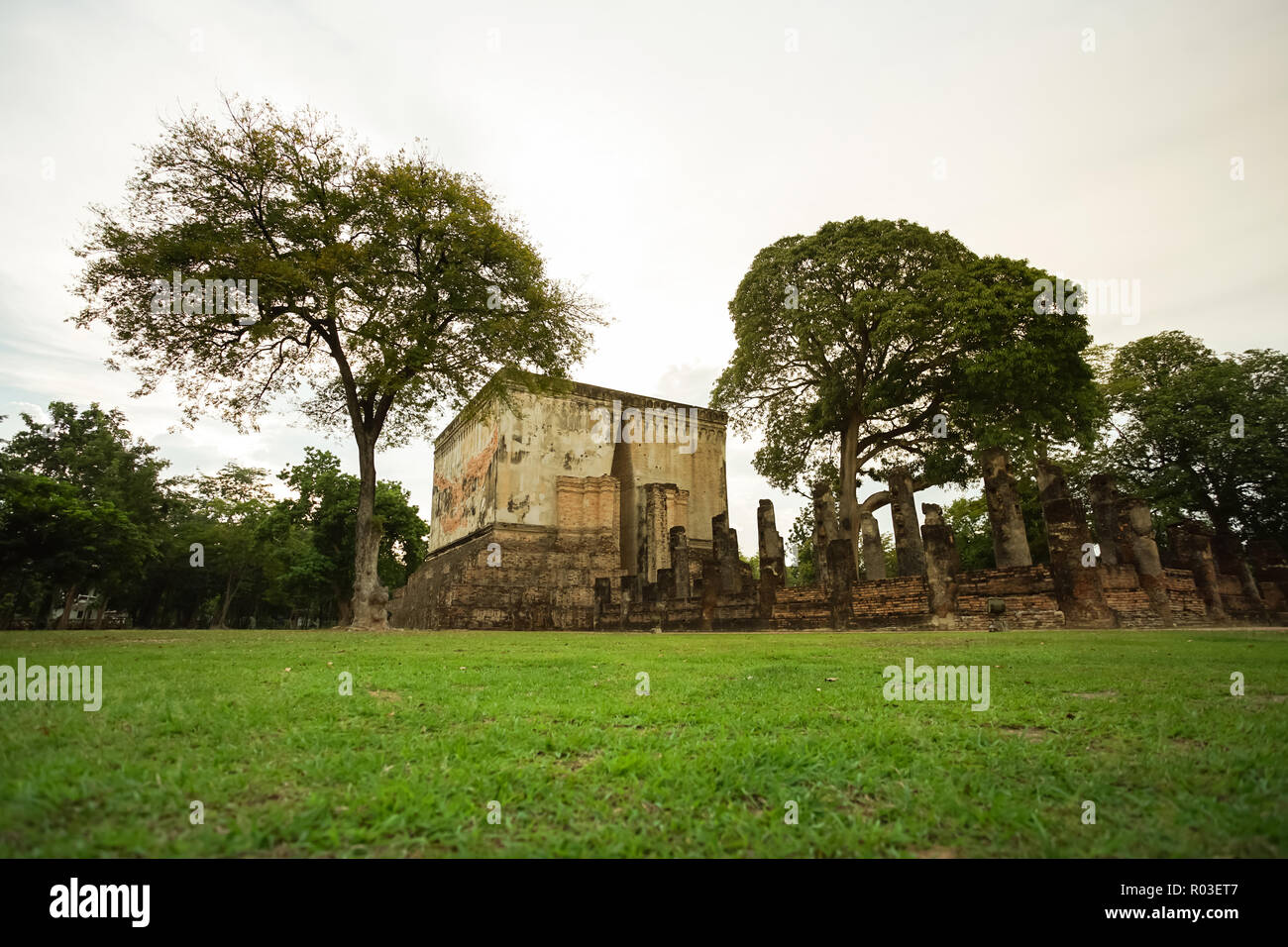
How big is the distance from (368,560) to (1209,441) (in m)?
31.9

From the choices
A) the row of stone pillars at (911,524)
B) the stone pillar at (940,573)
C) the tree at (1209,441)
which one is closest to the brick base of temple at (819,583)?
the stone pillar at (940,573)

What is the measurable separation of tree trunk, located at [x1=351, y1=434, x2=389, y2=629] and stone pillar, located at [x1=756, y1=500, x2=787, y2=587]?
9.83 m

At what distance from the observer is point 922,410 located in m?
22.3

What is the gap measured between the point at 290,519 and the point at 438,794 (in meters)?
41.6

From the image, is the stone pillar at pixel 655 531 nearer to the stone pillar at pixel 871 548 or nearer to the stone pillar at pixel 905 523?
the stone pillar at pixel 871 548

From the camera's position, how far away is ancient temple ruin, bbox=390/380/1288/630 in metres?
13.8

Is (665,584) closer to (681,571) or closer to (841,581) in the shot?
(681,571)

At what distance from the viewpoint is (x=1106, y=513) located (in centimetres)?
1605

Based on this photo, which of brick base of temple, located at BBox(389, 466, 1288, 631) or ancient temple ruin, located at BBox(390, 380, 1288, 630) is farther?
ancient temple ruin, located at BBox(390, 380, 1288, 630)

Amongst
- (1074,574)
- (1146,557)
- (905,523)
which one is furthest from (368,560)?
(1146,557)

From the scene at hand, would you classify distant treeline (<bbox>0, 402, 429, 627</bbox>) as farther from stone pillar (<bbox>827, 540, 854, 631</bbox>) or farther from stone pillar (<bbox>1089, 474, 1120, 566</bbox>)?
stone pillar (<bbox>1089, 474, 1120, 566</bbox>)

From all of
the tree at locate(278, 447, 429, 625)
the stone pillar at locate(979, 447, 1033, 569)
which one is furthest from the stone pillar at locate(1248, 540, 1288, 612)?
the tree at locate(278, 447, 429, 625)
